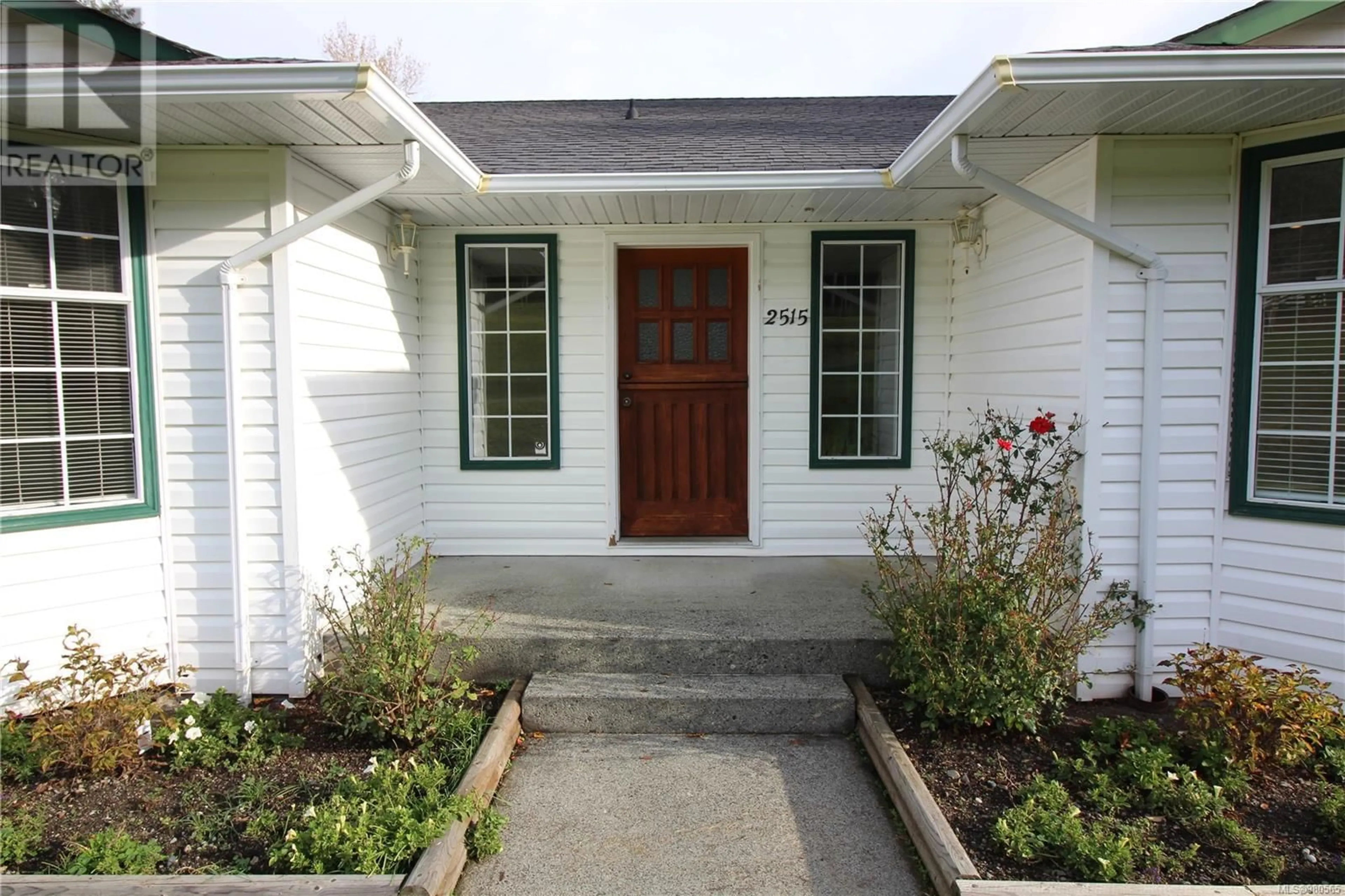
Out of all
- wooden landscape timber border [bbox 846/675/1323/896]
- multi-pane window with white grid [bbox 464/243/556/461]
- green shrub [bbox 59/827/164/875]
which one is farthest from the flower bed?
multi-pane window with white grid [bbox 464/243/556/461]

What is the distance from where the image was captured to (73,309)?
3123mm

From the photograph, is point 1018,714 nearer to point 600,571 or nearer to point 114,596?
point 600,571

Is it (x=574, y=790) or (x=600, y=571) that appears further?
(x=600, y=571)

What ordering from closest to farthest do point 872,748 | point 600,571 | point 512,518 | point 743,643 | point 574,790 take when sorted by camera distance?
point 574,790, point 872,748, point 743,643, point 600,571, point 512,518

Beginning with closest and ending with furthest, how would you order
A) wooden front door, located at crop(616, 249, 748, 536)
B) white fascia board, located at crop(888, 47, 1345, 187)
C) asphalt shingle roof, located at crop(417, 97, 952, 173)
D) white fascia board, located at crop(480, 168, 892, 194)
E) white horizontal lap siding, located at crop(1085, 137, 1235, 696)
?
1. white fascia board, located at crop(888, 47, 1345, 187)
2. white horizontal lap siding, located at crop(1085, 137, 1235, 696)
3. white fascia board, located at crop(480, 168, 892, 194)
4. asphalt shingle roof, located at crop(417, 97, 952, 173)
5. wooden front door, located at crop(616, 249, 748, 536)

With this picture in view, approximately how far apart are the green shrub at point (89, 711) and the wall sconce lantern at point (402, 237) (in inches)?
101

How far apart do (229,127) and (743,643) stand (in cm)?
320

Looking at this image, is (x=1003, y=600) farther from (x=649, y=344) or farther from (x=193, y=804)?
(x=193, y=804)

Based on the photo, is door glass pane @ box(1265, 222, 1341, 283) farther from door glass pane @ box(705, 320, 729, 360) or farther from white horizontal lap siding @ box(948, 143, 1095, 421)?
door glass pane @ box(705, 320, 729, 360)

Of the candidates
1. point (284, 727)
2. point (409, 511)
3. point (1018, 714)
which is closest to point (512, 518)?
point (409, 511)

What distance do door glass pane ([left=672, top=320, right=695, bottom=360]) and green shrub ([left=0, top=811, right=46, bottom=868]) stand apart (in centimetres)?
Answer: 388

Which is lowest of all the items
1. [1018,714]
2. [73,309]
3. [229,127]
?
[1018,714]

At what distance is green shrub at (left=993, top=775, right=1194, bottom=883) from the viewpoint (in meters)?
2.13

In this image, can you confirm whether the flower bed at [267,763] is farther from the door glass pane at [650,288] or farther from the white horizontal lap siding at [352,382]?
the door glass pane at [650,288]
